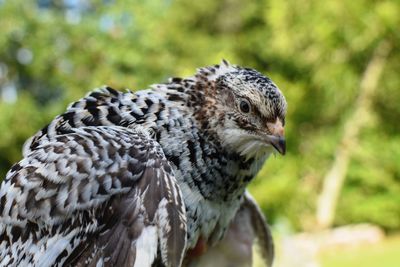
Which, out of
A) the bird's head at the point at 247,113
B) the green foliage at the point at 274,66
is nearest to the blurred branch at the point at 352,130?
the green foliage at the point at 274,66

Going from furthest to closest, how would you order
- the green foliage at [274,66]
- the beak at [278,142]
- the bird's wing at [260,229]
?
1. the green foliage at [274,66]
2. the bird's wing at [260,229]
3. the beak at [278,142]

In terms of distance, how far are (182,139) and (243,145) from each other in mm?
290

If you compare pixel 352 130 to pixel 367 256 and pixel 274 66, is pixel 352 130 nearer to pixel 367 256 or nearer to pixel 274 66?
pixel 274 66

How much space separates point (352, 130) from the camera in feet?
45.6

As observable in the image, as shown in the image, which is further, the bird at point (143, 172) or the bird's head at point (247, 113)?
the bird's head at point (247, 113)

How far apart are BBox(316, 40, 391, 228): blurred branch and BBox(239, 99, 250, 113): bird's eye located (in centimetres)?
1013

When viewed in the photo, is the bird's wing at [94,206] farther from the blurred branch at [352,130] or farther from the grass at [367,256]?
the grass at [367,256]

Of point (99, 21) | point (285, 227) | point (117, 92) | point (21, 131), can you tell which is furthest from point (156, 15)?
point (117, 92)

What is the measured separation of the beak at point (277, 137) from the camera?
2883mm

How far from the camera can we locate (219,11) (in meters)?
23.4

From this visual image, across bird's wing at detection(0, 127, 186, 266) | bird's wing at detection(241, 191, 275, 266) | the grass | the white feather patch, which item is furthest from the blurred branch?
the white feather patch

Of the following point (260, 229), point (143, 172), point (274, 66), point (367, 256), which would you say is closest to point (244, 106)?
point (143, 172)

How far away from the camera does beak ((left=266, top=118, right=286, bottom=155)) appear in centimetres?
288

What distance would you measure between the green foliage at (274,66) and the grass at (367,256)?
234cm
